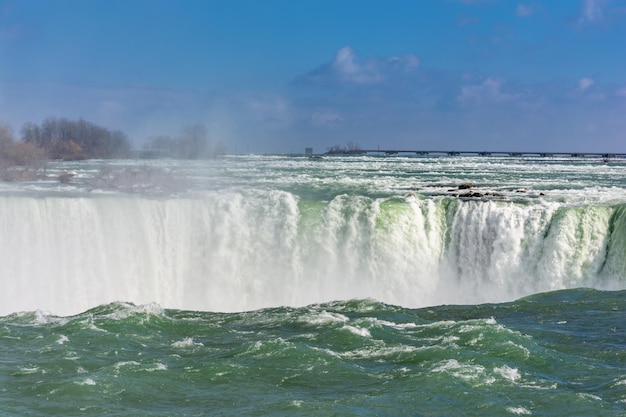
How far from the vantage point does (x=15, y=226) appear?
22734 millimetres

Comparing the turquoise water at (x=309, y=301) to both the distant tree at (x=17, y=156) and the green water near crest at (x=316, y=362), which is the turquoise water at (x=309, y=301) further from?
the distant tree at (x=17, y=156)

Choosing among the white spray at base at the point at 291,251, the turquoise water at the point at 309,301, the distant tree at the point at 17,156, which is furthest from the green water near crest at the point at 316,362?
the distant tree at the point at 17,156

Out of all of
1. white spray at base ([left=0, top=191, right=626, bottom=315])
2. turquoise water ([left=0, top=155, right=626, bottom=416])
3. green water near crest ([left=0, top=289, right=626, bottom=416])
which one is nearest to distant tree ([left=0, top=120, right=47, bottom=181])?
turquoise water ([left=0, top=155, right=626, bottom=416])

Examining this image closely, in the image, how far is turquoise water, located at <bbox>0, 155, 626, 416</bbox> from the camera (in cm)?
1162

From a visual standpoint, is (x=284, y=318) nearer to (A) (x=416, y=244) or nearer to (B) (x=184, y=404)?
(B) (x=184, y=404)

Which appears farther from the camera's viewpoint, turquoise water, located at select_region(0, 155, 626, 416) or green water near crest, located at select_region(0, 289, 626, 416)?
turquoise water, located at select_region(0, 155, 626, 416)

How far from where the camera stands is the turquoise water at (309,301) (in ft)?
38.1

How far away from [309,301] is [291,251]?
175cm

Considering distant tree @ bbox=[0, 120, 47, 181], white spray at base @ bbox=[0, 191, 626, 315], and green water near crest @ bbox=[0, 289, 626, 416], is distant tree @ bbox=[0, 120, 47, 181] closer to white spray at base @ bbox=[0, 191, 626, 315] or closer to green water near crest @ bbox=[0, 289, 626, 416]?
white spray at base @ bbox=[0, 191, 626, 315]

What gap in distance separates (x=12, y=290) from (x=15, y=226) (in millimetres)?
1772

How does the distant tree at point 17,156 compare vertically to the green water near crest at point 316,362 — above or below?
above

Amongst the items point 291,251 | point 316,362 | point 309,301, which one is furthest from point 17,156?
point 316,362

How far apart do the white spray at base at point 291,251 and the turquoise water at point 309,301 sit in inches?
1.8

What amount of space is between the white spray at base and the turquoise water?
45 millimetres
